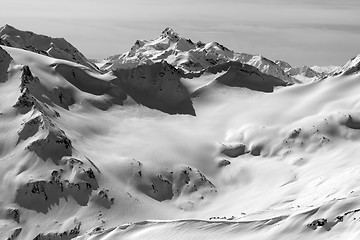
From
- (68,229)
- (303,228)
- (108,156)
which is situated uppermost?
(303,228)

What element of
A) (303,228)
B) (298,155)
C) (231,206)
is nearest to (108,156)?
(231,206)

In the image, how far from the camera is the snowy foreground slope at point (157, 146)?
372 feet

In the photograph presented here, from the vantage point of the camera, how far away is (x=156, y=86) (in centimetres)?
17675

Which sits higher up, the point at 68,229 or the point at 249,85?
the point at 249,85

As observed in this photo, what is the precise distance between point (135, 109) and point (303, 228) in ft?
387

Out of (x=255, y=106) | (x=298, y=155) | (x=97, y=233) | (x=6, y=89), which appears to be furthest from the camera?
(x=255, y=106)

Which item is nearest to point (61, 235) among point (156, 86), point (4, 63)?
point (4, 63)

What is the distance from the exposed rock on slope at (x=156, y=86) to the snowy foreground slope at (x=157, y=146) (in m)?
0.34

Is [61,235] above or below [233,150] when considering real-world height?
below

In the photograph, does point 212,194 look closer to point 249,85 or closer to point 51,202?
point 51,202

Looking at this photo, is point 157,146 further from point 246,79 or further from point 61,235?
point 246,79

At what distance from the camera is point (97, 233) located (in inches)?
2350

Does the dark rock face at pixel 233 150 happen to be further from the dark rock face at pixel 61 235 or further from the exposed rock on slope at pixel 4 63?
the exposed rock on slope at pixel 4 63

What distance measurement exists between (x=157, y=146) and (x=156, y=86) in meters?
43.1
